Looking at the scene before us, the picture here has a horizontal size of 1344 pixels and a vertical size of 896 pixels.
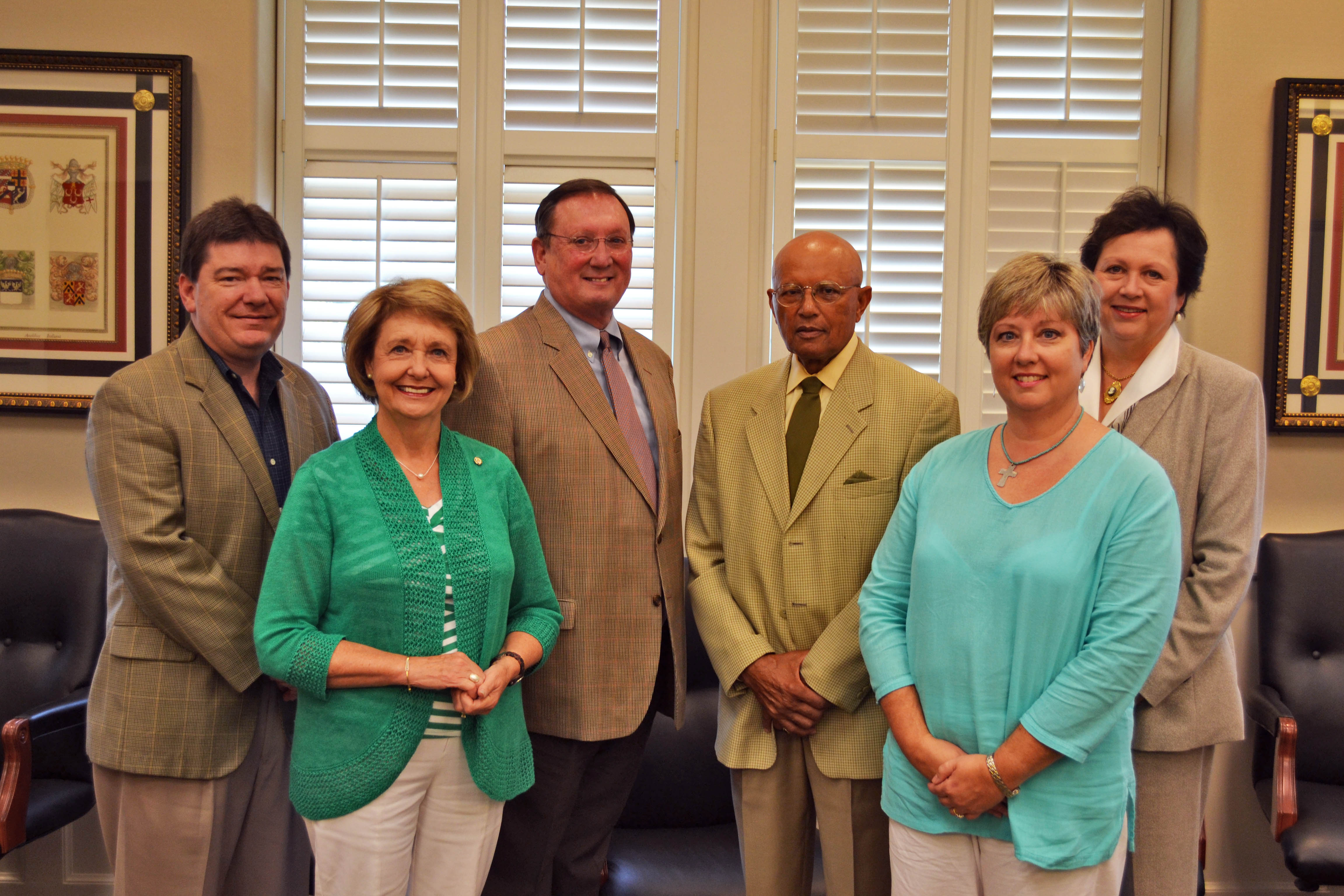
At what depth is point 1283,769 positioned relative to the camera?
2.30m

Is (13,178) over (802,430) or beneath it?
over

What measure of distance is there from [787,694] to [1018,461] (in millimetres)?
635

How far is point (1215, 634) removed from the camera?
1718 millimetres

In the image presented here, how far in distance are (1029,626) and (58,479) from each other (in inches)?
112

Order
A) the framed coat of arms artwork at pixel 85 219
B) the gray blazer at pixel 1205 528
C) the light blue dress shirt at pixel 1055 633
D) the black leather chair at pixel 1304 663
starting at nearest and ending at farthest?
the light blue dress shirt at pixel 1055 633, the gray blazer at pixel 1205 528, the black leather chair at pixel 1304 663, the framed coat of arms artwork at pixel 85 219

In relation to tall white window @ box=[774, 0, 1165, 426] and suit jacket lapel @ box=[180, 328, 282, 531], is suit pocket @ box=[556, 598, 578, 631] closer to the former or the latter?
suit jacket lapel @ box=[180, 328, 282, 531]

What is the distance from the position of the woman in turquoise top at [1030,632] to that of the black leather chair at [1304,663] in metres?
1.37

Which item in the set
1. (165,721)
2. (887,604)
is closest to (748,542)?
(887,604)

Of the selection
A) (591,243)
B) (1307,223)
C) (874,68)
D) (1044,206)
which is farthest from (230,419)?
(1307,223)

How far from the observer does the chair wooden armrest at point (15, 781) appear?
2.10m

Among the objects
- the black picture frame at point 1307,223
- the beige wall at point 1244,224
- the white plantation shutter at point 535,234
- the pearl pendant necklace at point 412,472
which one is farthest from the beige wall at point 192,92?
the black picture frame at point 1307,223

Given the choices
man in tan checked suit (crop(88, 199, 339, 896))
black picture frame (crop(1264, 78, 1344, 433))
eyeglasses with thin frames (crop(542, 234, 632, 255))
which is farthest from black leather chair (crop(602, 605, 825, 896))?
black picture frame (crop(1264, 78, 1344, 433))

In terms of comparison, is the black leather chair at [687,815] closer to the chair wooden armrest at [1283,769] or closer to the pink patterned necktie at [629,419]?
the pink patterned necktie at [629,419]

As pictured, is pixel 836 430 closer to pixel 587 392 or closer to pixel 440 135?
pixel 587 392
